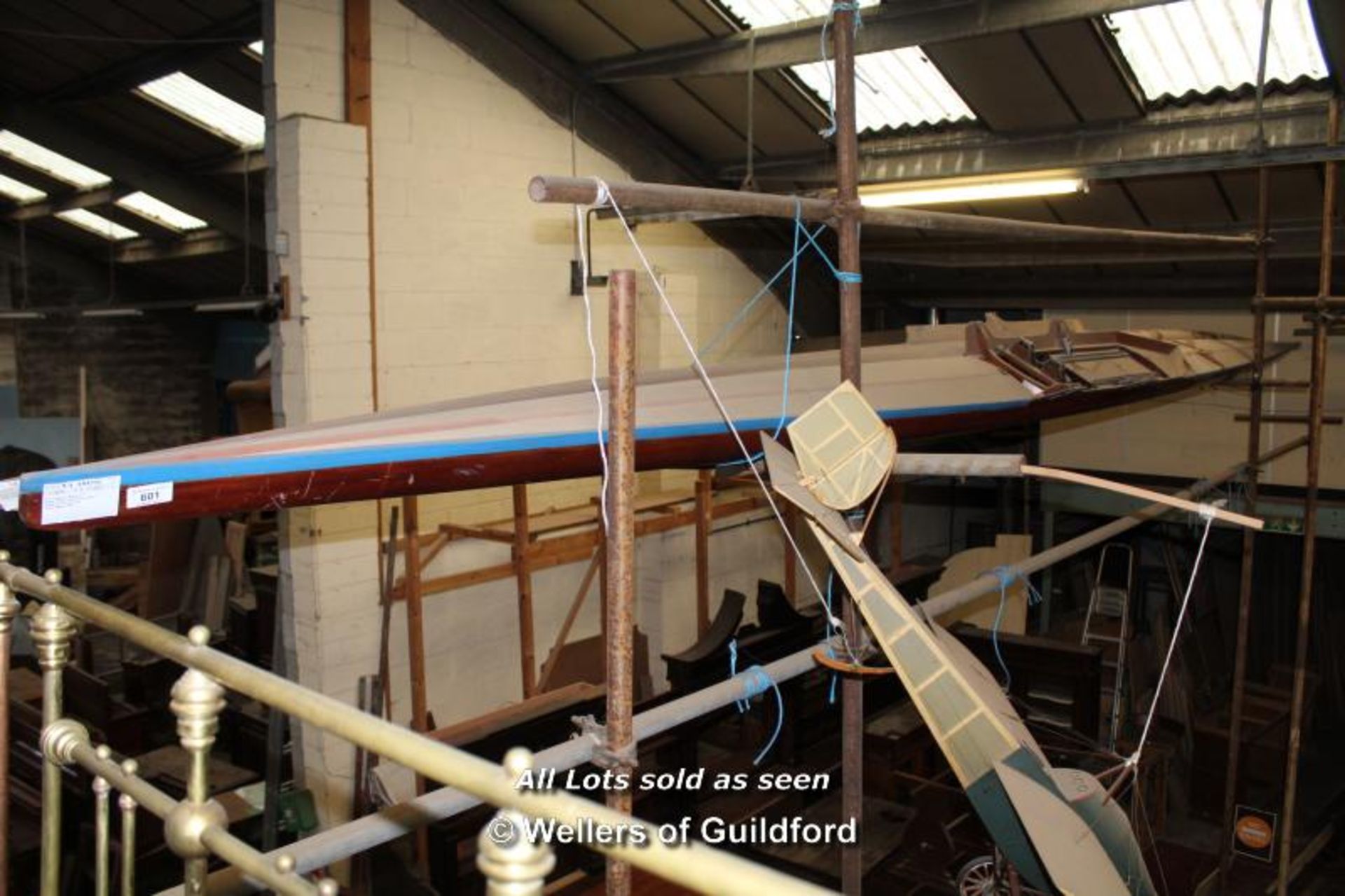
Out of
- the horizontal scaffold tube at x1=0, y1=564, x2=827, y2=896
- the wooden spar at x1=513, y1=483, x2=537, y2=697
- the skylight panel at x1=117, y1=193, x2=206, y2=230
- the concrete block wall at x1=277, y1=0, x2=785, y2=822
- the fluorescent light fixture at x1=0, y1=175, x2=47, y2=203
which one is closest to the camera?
the horizontal scaffold tube at x1=0, y1=564, x2=827, y2=896

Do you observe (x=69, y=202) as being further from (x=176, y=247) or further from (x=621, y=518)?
(x=621, y=518)

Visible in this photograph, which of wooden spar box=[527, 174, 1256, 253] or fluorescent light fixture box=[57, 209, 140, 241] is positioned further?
fluorescent light fixture box=[57, 209, 140, 241]

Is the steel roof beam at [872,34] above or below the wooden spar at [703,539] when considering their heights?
above

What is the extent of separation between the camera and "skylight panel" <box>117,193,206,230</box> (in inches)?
360

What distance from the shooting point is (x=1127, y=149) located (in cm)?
539

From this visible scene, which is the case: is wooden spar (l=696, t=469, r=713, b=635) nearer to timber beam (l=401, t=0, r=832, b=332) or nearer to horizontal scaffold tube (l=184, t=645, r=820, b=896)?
timber beam (l=401, t=0, r=832, b=332)

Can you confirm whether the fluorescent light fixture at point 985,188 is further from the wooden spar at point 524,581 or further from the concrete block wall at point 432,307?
the wooden spar at point 524,581

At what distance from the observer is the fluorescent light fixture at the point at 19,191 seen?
969 cm

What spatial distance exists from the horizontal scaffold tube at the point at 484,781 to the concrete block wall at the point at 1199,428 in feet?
23.0

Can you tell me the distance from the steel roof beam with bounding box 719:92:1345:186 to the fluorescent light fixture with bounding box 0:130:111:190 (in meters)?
6.08

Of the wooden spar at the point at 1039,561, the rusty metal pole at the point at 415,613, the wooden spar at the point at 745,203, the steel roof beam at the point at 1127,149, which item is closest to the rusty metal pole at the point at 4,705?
the wooden spar at the point at 745,203

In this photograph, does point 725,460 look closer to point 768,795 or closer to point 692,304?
point 768,795

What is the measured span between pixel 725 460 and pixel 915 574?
4.32m

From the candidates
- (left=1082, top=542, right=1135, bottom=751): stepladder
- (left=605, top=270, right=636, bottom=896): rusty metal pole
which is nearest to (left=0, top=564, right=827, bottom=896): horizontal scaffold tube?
(left=605, top=270, right=636, bottom=896): rusty metal pole
